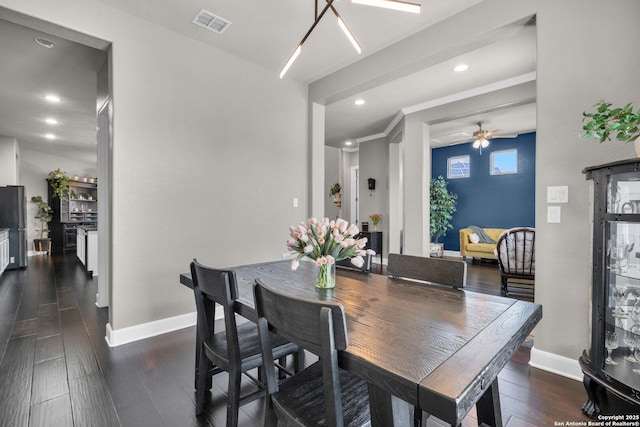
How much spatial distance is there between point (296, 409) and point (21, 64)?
4.57 metres

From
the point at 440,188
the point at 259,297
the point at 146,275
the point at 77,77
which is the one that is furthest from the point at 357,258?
the point at 440,188

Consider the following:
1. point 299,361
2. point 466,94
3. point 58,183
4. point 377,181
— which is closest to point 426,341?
point 299,361

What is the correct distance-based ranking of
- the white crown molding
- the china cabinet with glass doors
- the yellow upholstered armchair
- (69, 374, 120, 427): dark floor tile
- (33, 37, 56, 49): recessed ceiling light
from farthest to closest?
the yellow upholstered armchair, the white crown molding, (33, 37, 56, 49): recessed ceiling light, (69, 374, 120, 427): dark floor tile, the china cabinet with glass doors

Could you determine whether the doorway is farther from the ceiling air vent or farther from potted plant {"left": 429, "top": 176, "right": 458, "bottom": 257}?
the ceiling air vent

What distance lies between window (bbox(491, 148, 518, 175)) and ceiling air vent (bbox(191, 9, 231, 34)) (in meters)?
6.79

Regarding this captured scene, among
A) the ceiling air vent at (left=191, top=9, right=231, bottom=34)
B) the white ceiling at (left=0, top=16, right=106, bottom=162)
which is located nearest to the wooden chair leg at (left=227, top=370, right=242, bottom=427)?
the ceiling air vent at (left=191, top=9, right=231, bottom=34)

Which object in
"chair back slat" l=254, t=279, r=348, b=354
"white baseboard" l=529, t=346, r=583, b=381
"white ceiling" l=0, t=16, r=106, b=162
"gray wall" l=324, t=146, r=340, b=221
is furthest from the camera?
"gray wall" l=324, t=146, r=340, b=221

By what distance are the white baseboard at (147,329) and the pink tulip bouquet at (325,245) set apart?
196 cm

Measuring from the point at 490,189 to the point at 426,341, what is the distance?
297 inches

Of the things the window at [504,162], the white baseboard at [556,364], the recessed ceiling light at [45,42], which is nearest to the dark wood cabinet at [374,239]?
the window at [504,162]

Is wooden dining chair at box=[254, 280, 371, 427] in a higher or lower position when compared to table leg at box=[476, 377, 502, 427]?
higher

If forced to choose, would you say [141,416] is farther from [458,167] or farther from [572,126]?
[458,167]

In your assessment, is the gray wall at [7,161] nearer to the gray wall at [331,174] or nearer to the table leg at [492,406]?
the gray wall at [331,174]

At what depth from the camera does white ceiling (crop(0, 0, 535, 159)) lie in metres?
2.56
